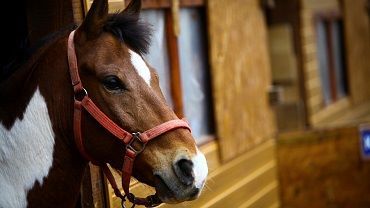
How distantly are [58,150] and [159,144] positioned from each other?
0.49 metres

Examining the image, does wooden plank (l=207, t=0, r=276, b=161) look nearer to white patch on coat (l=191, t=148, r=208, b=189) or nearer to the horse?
the horse

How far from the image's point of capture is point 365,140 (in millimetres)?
7043

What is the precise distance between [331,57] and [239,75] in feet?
13.2

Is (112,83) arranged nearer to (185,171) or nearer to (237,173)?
(185,171)

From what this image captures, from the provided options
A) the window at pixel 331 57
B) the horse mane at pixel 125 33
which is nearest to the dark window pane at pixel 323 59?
the window at pixel 331 57

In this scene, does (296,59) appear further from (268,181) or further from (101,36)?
(101,36)

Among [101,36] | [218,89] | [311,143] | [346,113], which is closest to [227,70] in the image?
[218,89]

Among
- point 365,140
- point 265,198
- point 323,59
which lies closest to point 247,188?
point 265,198

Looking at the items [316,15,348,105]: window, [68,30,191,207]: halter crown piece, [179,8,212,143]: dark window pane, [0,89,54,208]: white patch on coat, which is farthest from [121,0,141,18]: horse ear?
[316,15,348,105]: window

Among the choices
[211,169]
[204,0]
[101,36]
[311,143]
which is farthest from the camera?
[311,143]

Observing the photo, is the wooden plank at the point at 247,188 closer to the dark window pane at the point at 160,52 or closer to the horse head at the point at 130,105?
the dark window pane at the point at 160,52

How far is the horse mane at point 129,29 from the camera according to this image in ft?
10.3

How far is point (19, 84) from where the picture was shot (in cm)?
319

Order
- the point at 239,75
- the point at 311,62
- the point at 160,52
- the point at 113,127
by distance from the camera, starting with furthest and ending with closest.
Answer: the point at 311,62
the point at 239,75
the point at 160,52
the point at 113,127
